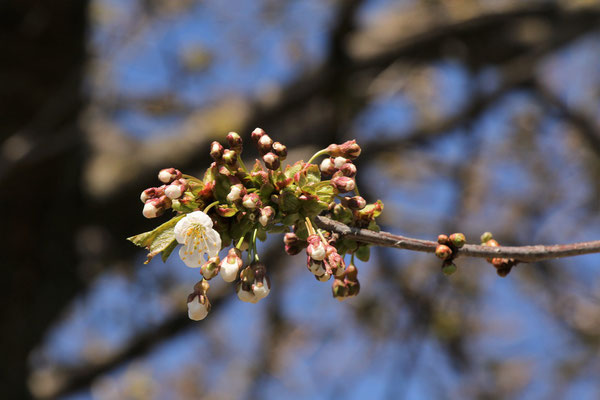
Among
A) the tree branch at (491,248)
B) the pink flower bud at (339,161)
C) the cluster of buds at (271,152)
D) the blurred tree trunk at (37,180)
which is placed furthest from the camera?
the blurred tree trunk at (37,180)

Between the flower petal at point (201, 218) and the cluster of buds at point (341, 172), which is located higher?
the cluster of buds at point (341, 172)

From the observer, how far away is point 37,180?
4.10 m

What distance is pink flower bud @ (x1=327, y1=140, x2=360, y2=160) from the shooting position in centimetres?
118

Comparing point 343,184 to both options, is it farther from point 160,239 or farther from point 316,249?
point 160,239

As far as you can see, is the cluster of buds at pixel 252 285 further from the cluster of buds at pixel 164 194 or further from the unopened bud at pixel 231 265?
the cluster of buds at pixel 164 194

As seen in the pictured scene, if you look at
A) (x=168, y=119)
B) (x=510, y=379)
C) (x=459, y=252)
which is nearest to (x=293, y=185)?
(x=459, y=252)

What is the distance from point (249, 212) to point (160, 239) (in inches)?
7.2

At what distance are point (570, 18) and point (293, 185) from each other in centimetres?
324

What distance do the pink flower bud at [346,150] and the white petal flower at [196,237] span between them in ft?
1.05

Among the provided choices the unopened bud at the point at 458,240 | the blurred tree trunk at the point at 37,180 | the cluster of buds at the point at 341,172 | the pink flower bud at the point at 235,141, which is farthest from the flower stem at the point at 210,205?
the blurred tree trunk at the point at 37,180

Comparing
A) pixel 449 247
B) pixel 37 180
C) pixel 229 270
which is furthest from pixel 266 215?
pixel 37 180

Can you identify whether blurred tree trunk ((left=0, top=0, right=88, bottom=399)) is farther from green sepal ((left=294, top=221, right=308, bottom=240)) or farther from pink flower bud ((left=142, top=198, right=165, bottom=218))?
green sepal ((left=294, top=221, right=308, bottom=240))

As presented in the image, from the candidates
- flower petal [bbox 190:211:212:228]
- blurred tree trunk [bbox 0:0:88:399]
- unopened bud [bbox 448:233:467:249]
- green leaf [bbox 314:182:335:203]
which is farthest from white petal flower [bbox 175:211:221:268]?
blurred tree trunk [bbox 0:0:88:399]

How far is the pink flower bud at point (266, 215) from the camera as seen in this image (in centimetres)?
99
